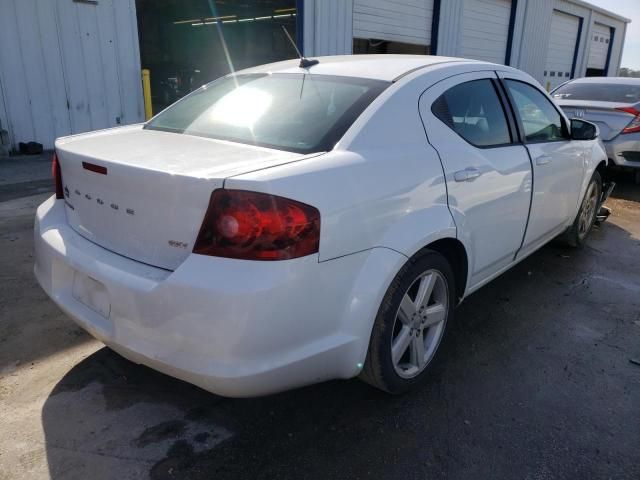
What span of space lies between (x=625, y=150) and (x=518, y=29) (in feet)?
40.2

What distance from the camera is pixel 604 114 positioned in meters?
7.44

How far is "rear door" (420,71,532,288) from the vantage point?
2.68 meters

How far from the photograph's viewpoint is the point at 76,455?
2.16 meters

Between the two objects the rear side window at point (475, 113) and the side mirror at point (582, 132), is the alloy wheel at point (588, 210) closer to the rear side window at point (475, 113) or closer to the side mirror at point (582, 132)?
the side mirror at point (582, 132)

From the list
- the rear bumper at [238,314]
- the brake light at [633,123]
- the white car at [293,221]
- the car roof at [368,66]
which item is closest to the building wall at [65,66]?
the white car at [293,221]

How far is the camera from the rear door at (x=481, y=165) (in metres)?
2.68

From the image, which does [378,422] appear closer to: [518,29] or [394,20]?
[394,20]

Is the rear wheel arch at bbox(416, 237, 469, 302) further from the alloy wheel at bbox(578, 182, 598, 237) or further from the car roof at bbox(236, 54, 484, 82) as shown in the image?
the alloy wheel at bbox(578, 182, 598, 237)

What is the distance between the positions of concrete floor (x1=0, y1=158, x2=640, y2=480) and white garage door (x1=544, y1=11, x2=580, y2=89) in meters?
20.3

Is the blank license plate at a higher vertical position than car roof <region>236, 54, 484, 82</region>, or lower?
lower

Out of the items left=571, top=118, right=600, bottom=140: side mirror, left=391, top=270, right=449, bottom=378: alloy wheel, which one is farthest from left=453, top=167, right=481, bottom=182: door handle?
left=571, top=118, right=600, bottom=140: side mirror

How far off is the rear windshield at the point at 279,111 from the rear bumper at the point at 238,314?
622 millimetres

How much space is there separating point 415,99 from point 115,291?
65.8 inches

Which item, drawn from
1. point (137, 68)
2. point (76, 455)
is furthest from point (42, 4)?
point (76, 455)
